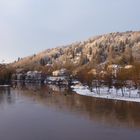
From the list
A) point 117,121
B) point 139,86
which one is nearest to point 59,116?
point 117,121

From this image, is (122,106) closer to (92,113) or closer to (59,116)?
(92,113)

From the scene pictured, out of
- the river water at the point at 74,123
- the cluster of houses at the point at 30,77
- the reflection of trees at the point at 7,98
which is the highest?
the cluster of houses at the point at 30,77

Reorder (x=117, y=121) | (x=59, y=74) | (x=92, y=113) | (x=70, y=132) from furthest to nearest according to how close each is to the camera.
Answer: (x=59, y=74), (x=92, y=113), (x=117, y=121), (x=70, y=132)

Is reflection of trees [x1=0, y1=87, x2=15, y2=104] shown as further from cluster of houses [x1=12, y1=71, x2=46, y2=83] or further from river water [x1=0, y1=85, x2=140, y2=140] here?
cluster of houses [x1=12, y1=71, x2=46, y2=83]

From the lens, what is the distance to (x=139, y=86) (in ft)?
211

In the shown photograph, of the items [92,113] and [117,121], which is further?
[92,113]

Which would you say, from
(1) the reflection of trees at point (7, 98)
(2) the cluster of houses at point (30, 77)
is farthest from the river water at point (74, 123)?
(2) the cluster of houses at point (30, 77)

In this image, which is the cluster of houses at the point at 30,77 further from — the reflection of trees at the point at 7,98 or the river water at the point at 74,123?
the river water at the point at 74,123

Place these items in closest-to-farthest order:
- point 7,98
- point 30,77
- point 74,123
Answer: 1. point 74,123
2. point 7,98
3. point 30,77

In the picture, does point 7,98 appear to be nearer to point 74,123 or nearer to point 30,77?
point 74,123

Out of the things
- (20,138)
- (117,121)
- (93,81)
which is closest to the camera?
(20,138)

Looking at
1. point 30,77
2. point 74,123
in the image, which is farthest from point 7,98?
point 30,77

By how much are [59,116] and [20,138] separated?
41.8 ft

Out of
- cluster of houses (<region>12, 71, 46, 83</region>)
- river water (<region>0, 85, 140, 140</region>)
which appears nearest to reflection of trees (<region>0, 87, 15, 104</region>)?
river water (<region>0, 85, 140, 140</region>)
